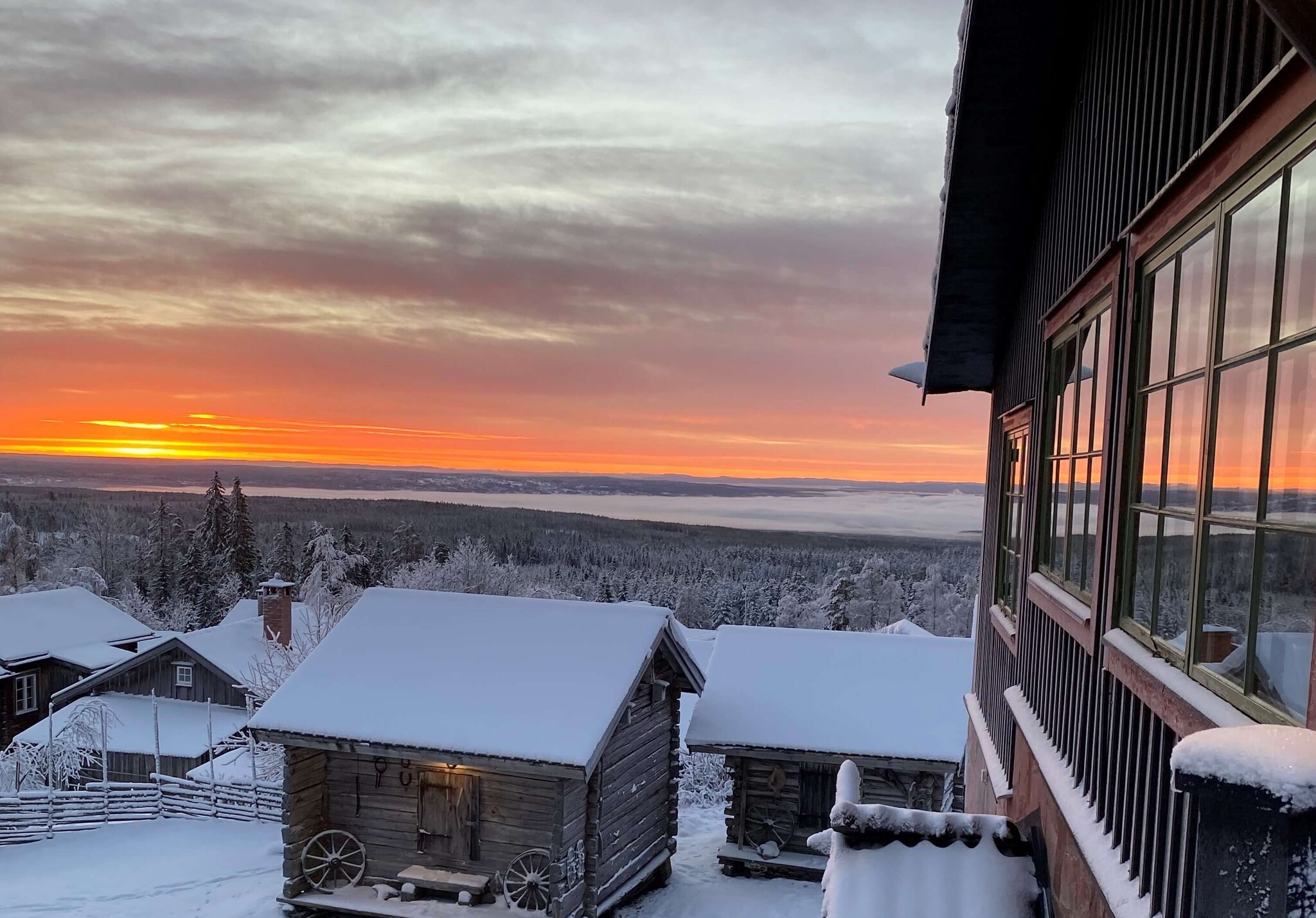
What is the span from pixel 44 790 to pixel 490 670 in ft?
40.9

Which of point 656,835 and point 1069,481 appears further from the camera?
point 656,835

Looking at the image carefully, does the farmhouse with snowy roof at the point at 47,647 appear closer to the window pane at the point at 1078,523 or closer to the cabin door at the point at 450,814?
the cabin door at the point at 450,814

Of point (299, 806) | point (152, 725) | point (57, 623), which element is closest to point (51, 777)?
point (152, 725)

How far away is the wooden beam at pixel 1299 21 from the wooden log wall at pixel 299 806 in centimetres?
1262

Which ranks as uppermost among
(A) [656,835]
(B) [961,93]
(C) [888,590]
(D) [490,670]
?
(B) [961,93]

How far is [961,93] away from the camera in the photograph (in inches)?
203

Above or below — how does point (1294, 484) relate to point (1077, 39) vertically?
below

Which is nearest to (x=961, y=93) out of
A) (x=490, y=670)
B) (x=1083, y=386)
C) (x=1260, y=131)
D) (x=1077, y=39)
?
(x=1077, y=39)

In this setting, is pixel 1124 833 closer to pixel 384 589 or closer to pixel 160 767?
pixel 384 589

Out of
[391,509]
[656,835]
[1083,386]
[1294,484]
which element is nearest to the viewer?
[1294,484]

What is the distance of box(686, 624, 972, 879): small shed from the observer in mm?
13727

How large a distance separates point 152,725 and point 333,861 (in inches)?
577

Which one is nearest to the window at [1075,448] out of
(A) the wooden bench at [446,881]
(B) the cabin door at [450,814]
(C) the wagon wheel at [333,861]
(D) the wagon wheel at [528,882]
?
(D) the wagon wheel at [528,882]

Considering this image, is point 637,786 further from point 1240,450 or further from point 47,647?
point 47,647
